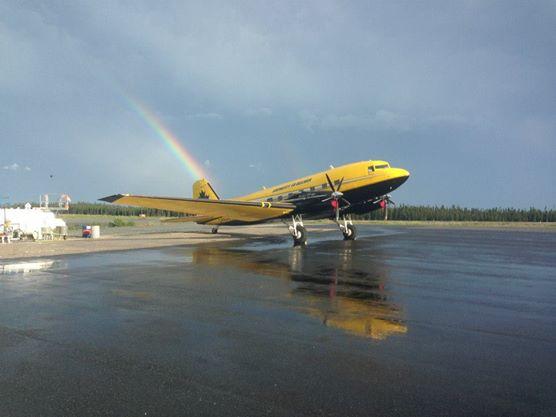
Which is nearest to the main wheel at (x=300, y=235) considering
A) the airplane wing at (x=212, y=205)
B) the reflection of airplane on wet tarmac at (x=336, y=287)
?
the airplane wing at (x=212, y=205)

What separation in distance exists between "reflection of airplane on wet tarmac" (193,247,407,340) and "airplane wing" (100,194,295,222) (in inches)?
275

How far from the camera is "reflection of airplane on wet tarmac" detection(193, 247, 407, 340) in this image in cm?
793

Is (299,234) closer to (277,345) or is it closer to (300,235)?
(300,235)

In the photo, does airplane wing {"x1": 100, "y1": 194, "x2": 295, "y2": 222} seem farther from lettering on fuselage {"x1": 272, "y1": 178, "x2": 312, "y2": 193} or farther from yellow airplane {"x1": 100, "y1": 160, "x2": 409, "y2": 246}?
lettering on fuselage {"x1": 272, "y1": 178, "x2": 312, "y2": 193}

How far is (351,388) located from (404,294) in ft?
20.6

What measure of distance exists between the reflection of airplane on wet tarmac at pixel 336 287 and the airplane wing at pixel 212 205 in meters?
6.99

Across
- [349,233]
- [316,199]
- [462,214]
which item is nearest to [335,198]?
[316,199]

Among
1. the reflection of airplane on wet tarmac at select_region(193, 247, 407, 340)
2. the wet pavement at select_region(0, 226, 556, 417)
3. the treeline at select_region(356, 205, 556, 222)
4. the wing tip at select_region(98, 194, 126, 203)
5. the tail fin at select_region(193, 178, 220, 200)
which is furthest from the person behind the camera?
the treeline at select_region(356, 205, 556, 222)

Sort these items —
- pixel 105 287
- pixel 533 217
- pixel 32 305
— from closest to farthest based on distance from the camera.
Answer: pixel 32 305, pixel 105 287, pixel 533 217

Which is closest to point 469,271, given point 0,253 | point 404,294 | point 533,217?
point 404,294

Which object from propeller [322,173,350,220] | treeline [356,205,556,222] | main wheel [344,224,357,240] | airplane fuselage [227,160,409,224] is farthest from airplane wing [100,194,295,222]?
treeline [356,205,556,222]

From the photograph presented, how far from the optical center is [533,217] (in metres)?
79.4

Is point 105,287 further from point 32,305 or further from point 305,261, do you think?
point 305,261

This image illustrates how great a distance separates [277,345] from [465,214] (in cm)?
8732
